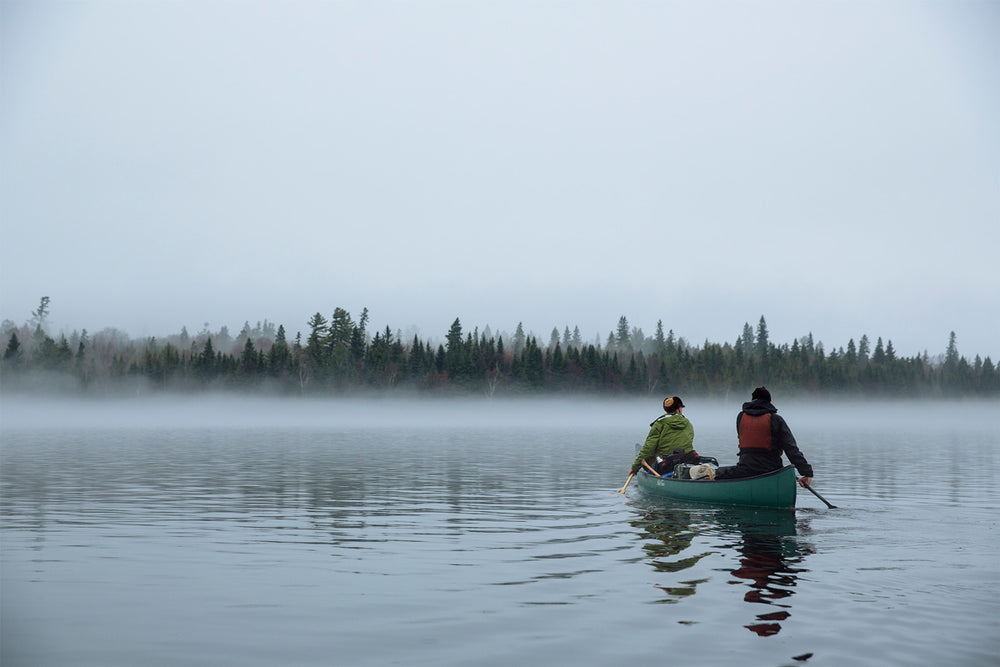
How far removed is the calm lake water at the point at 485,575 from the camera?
9273mm

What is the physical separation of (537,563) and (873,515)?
10.6m

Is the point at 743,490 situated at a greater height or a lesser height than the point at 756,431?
lesser

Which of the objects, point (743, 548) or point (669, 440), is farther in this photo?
point (669, 440)

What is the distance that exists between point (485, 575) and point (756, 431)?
9755mm

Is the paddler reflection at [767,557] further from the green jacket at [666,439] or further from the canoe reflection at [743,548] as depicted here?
the green jacket at [666,439]

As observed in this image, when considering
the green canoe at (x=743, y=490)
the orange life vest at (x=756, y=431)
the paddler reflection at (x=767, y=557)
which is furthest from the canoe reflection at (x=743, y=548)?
the orange life vest at (x=756, y=431)

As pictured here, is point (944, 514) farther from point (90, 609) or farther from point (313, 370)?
point (313, 370)

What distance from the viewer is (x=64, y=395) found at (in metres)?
181

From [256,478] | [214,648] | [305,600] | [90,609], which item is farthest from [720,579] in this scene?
[256,478]

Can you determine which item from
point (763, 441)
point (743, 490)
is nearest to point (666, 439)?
point (743, 490)

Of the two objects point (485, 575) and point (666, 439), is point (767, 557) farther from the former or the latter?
point (666, 439)

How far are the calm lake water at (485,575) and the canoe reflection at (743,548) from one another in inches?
3.0

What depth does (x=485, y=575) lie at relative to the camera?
13281 mm

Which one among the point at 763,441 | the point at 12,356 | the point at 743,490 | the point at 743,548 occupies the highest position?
the point at 12,356
